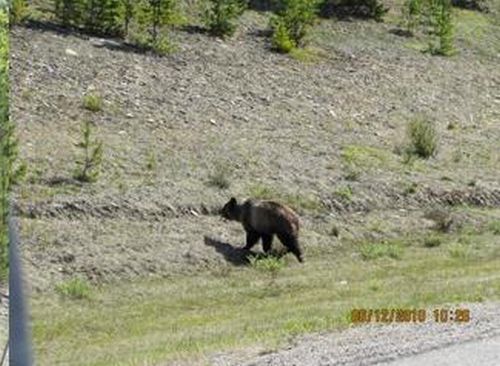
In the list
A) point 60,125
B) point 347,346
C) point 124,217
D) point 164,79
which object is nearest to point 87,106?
point 60,125

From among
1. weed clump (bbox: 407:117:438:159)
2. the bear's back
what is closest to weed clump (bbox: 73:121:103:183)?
the bear's back

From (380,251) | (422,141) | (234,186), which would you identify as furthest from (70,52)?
(380,251)

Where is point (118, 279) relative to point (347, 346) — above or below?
below

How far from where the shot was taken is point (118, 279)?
55.2 feet

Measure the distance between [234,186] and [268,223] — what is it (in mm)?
2786

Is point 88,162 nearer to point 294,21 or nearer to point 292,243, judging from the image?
point 292,243

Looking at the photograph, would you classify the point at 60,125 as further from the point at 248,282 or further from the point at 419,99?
the point at 419,99

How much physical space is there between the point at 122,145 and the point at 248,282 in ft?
19.9

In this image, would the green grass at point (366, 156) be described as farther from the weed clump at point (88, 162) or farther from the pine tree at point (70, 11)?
the pine tree at point (70, 11)

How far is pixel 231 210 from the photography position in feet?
64.3

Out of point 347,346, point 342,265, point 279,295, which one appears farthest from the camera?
point 342,265

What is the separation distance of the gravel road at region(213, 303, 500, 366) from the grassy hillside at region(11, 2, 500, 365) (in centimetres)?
60

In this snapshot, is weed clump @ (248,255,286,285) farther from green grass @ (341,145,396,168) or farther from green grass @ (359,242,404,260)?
green grass @ (341,145,396,168)
